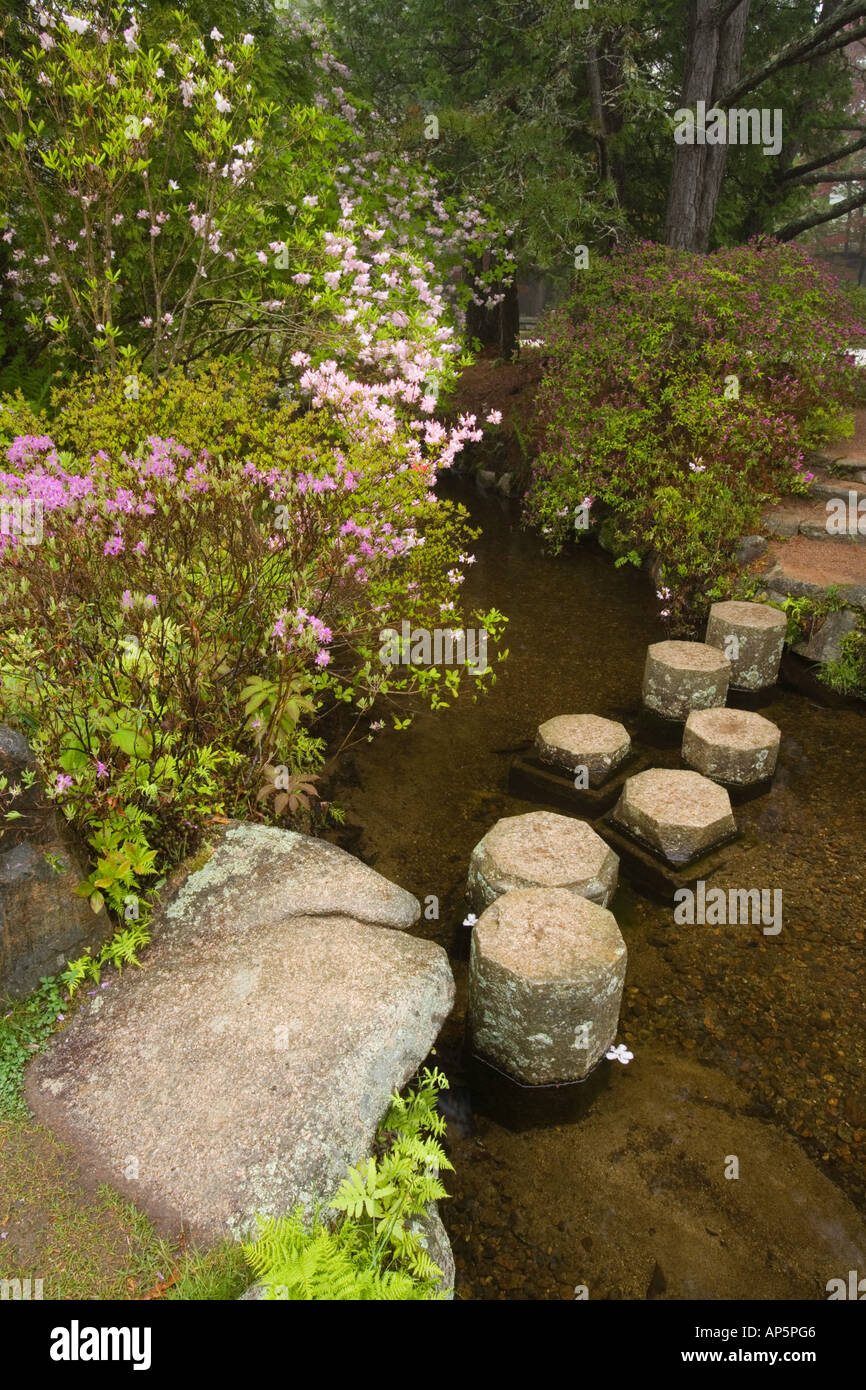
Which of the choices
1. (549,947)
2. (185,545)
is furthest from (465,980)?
(185,545)

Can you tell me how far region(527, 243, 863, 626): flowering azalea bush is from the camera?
1002 centimetres

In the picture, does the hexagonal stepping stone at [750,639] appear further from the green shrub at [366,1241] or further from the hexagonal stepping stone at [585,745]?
the green shrub at [366,1241]

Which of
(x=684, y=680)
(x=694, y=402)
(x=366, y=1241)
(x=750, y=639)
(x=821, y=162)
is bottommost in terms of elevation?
(x=366, y=1241)

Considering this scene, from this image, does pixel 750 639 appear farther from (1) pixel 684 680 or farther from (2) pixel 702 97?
(2) pixel 702 97

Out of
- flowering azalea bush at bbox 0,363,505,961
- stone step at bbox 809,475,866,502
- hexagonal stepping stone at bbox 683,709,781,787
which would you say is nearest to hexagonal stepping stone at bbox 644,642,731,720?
hexagonal stepping stone at bbox 683,709,781,787

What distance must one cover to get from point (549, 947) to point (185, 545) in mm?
3017

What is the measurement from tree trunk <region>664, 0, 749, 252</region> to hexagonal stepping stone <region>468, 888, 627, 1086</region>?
12.6 meters

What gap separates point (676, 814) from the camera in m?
5.95

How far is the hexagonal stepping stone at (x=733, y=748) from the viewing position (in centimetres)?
671

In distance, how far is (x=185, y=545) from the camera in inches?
190

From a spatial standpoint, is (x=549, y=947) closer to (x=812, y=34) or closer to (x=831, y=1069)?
(x=831, y=1069)

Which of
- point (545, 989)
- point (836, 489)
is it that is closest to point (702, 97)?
point (836, 489)

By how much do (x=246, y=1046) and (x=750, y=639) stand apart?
6.27 meters

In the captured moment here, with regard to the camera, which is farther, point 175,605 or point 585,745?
point 585,745
